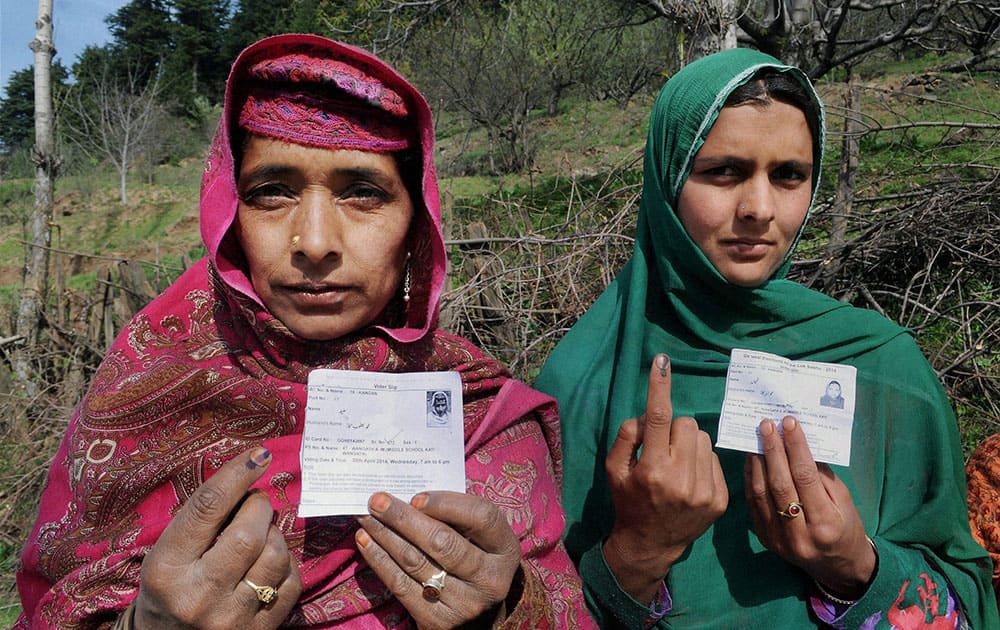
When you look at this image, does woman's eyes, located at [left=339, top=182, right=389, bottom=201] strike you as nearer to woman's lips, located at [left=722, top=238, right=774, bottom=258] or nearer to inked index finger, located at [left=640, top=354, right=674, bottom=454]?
inked index finger, located at [left=640, top=354, right=674, bottom=454]

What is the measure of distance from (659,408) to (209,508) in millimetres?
896

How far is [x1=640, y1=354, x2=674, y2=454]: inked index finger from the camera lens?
59.3 inches

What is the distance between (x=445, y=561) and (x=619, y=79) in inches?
756

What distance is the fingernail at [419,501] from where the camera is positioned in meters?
1.25

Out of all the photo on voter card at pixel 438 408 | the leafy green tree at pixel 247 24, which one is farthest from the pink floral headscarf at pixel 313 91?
the leafy green tree at pixel 247 24

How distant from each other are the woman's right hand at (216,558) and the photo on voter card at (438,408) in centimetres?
30

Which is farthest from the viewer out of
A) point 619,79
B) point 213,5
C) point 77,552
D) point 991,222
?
point 213,5

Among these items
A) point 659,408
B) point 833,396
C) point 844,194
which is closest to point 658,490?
point 659,408

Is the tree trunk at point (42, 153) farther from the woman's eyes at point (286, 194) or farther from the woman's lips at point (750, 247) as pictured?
the woman's lips at point (750, 247)

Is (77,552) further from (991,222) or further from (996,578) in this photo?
(991,222)

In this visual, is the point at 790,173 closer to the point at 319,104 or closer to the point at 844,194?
the point at 319,104

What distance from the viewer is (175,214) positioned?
2114 centimetres

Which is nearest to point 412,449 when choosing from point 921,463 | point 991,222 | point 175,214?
point 921,463

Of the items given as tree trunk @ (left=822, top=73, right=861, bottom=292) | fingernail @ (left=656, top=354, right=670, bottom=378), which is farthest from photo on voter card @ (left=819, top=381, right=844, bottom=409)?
tree trunk @ (left=822, top=73, right=861, bottom=292)
